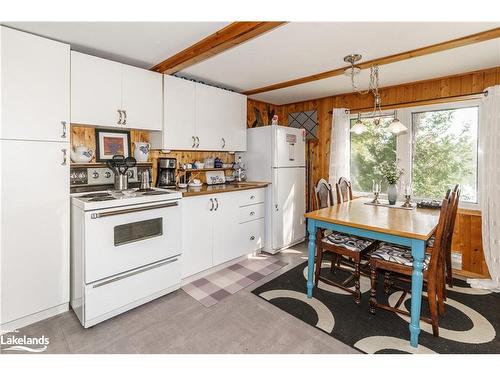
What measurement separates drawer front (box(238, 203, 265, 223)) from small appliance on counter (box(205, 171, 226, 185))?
0.60 meters

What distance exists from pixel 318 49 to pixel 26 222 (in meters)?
2.76

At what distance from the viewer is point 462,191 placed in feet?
10.2

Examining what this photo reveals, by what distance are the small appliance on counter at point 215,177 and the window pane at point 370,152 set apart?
204 centimetres

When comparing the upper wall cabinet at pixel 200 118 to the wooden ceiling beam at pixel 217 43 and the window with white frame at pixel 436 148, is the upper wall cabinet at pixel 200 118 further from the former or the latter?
the window with white frame at pixel 436 148

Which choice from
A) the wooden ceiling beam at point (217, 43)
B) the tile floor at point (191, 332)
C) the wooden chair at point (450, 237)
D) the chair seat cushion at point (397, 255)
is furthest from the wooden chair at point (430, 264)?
the wooden ceiling beam at point (217, 43)

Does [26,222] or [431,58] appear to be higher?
[431,58]

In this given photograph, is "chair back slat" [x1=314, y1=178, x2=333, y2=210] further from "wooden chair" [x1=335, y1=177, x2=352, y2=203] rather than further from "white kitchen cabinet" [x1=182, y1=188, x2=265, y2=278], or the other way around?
"white kitchen cabinet" [x1=182, y1=188, x2=265, y2=278]

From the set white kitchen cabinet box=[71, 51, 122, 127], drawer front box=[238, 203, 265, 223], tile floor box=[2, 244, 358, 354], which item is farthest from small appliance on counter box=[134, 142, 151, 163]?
tile floor box=[2, 244, 358, 354]

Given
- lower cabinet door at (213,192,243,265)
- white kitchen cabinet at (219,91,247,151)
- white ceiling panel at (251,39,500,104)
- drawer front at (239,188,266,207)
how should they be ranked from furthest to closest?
white kitchen cabinet at (219,91,247,151) < drawer front at (239,188,266,207) < lower cabinet door at (213,192,243,265) < white ceiling panel at (251,39,500,104)

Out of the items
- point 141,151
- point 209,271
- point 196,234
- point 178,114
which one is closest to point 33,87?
point 141,151

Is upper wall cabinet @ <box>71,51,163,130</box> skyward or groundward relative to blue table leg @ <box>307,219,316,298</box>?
skyward

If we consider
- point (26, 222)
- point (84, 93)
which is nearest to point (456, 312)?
point (26, 222)

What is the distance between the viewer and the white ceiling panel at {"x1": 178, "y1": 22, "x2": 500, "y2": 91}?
189 cm
